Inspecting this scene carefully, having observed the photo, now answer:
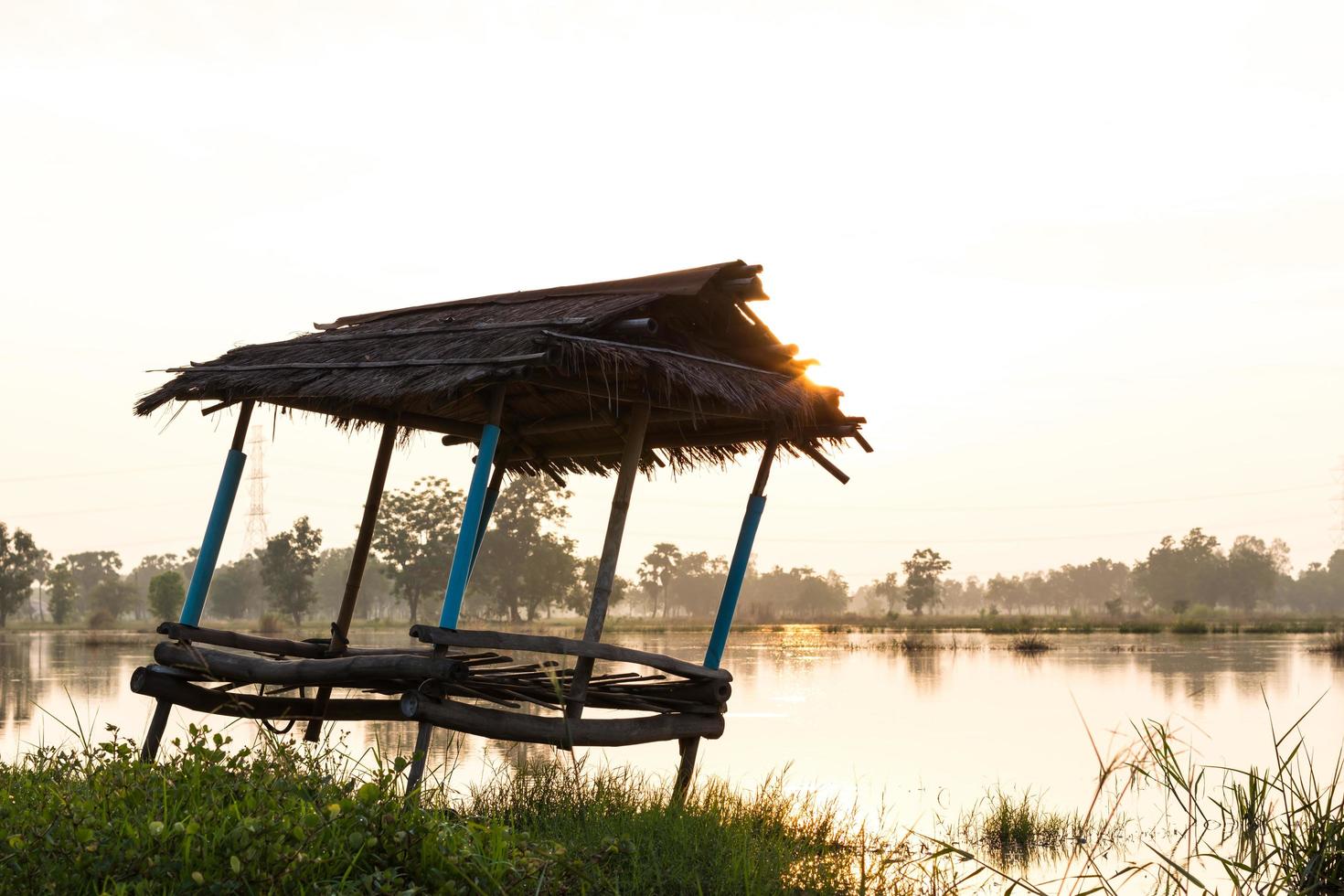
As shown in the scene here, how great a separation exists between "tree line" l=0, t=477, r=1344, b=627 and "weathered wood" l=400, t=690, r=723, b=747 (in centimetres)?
1775

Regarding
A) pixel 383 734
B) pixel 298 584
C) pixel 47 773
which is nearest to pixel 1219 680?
pixel 383 734

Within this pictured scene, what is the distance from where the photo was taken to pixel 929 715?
58.4 ft

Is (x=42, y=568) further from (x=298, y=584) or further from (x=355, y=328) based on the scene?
(x=355, y=328)

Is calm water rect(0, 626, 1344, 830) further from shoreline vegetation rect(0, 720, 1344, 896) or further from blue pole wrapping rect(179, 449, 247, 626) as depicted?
blue pole wrapping rect(179, 449, 247, 626)

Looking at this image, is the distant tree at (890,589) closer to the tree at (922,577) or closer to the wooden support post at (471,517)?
the tree at (922,577)

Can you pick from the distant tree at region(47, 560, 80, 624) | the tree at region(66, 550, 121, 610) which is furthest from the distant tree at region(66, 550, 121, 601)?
the distant tree at region(47, 560, 80, 624)

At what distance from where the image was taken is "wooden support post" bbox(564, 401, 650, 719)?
6.89m

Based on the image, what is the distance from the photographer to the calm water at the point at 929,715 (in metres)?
11.6

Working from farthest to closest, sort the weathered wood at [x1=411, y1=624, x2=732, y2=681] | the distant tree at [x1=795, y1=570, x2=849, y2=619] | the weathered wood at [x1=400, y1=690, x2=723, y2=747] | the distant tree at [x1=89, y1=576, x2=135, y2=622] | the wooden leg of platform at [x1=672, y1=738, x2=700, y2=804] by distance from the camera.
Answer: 1. the distant tree at [x1=795, y1=570, x2=849, y2=619]
2. the distant tree at [x1=89, y1=576, x2=135, y2=622]
3. the wooden leg of platform at [x1=672, y1=738, x2=700, y2=804]
4. the weathered wood at [x1=400, y1=690, x2=723, y2=747]
5. the weathered wood at [x1=411, y1=624, x2=732, y2=681]

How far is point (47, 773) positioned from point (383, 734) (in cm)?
864

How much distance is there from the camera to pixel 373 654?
704 cm

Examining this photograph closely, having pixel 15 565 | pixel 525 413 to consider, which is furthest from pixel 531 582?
pixel 525 413

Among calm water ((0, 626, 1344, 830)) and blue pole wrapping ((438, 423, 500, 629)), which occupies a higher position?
blue pole wrapping ((438, 423, 500, 629))

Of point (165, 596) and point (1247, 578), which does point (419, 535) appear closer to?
point (165, 596)
